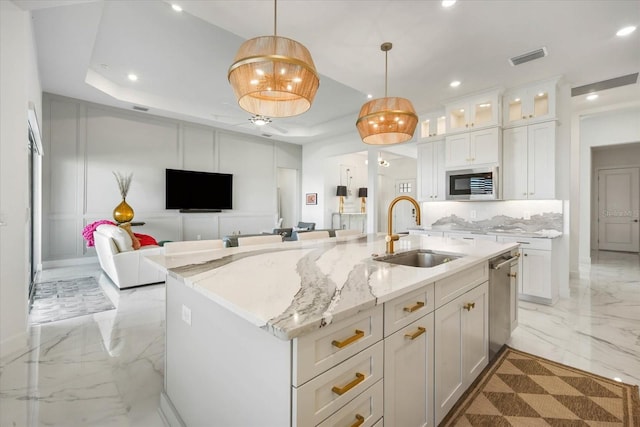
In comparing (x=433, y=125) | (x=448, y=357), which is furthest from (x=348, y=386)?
(x=433, y=125)

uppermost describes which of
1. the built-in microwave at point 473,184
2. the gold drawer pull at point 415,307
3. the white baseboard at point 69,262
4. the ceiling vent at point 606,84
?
the ceiling vent at point 606,84

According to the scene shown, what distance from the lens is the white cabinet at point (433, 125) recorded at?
198 inches

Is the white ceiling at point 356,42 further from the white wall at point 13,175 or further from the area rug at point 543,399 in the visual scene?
the area rug at point 543,399

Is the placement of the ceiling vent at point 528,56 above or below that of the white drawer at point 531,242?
above

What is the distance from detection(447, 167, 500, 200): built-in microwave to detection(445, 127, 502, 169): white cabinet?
106mm

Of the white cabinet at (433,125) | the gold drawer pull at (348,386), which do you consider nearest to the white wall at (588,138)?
the white cabinet at (433,125)

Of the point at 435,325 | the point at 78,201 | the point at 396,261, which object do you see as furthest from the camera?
the point at 78,201

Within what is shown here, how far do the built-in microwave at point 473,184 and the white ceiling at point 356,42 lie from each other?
120 cm

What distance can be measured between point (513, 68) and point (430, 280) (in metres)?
3.66

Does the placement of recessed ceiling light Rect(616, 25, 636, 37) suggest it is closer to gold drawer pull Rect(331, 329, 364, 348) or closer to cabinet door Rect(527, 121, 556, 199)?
cabinet door Rect(527, 121, 556, 199)

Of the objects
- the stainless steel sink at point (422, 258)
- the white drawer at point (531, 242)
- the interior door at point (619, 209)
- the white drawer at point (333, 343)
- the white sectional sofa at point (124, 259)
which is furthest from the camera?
the interior door at point (619, 209)

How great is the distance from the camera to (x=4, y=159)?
2342 millimetres

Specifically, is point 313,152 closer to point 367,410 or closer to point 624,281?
point 624,281

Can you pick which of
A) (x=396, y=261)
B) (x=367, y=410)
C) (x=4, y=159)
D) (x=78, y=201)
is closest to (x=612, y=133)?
(x=396, y=261)
